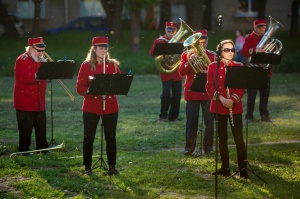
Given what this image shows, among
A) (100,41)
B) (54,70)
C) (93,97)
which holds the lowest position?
(93,97)

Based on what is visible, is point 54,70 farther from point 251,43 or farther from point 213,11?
point 213,11

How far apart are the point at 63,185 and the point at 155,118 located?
768 centimetres

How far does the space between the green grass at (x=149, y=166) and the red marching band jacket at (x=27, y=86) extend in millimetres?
936

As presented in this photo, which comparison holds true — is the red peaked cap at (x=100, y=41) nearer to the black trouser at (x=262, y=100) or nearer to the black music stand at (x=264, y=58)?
the black music stand at (x=264, y=58)

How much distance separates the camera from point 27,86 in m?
12.7

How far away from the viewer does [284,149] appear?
13414 mm

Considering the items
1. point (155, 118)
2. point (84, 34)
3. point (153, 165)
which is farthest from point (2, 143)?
point (84, 34)

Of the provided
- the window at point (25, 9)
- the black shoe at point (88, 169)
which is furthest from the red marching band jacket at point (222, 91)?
the window at point (25, 9)

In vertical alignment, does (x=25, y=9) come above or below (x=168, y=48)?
below

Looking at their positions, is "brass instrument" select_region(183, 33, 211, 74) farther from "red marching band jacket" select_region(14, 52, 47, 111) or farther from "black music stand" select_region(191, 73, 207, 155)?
"red marching band jacket" select_region(14, 52, 47, 111)

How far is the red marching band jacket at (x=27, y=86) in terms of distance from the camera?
12602 mm

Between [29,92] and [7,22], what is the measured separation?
3127cm

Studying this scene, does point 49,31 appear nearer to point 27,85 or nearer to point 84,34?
point 84,34

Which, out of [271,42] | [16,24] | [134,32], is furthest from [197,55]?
[16,24]
